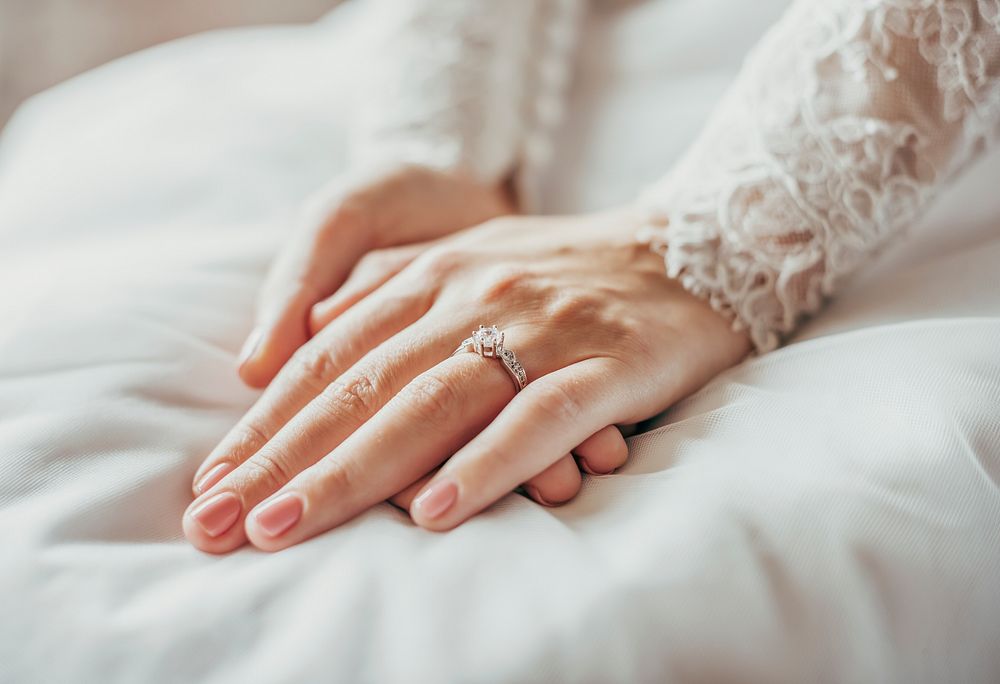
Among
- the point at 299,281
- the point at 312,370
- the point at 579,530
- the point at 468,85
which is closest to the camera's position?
the point at 579,530

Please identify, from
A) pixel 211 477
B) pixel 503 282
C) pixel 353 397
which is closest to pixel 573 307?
pixel 503 282

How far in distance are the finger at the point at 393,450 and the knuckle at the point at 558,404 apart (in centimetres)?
4

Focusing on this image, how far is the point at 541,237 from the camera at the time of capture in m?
0.73

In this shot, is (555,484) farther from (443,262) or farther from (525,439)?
(443,262)

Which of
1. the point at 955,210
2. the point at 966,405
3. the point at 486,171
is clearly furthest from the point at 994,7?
the point at 486,171

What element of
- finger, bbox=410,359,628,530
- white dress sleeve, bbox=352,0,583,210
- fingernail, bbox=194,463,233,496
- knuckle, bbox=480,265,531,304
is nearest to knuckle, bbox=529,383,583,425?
finger, bbox=410,359,628,530

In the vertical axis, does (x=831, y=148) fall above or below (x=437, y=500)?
above

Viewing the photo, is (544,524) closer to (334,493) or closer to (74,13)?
(334,493)

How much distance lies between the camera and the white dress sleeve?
1.00 m

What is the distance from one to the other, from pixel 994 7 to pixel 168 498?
68 centimetres

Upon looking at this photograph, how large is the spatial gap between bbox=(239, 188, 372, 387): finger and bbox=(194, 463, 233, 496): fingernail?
4.9 inches

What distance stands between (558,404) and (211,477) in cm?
23

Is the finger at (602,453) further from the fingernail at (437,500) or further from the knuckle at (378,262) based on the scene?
the knuckle at (378,262)

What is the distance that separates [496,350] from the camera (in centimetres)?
56
